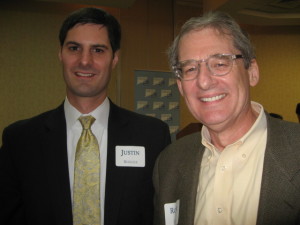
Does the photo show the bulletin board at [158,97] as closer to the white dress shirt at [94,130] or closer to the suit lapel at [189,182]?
the white dress shirt at [94,130]

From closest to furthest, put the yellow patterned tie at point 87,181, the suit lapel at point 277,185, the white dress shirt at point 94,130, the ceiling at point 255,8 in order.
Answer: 1. the suit lapel at point 277,185
2. the yellow patterned tie at point 87,181
3. the white dress shirt at point 94,130
4. the ceiling at point 255,8

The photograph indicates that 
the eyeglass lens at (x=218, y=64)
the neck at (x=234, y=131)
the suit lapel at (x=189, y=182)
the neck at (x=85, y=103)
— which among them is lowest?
the suit lapel at (x=189, y=182)

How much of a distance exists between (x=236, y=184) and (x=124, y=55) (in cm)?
472

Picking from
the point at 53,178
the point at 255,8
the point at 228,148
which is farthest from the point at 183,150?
the point at 255,8

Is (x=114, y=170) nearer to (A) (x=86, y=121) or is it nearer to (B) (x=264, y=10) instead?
(A) (x=86, y=121)

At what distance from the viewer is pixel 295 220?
3.75 feet

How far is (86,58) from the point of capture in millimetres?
1813

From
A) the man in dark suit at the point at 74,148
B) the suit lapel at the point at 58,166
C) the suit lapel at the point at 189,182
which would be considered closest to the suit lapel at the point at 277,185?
the suit lapel at the point at 189,182

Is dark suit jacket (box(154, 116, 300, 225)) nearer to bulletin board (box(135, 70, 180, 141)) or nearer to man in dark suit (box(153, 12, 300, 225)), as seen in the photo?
man in dark suit (box(153, 12, 300, 225))

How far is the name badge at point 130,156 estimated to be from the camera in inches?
68.4

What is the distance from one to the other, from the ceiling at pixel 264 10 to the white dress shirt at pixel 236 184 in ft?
11.9

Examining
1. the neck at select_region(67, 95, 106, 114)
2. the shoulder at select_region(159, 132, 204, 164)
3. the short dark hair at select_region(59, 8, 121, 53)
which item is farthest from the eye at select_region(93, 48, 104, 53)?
the shoulder at select_region(159, 132, 204, 164)

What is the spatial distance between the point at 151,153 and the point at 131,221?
1.48 ft

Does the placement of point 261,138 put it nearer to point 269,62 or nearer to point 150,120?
point 150,120
